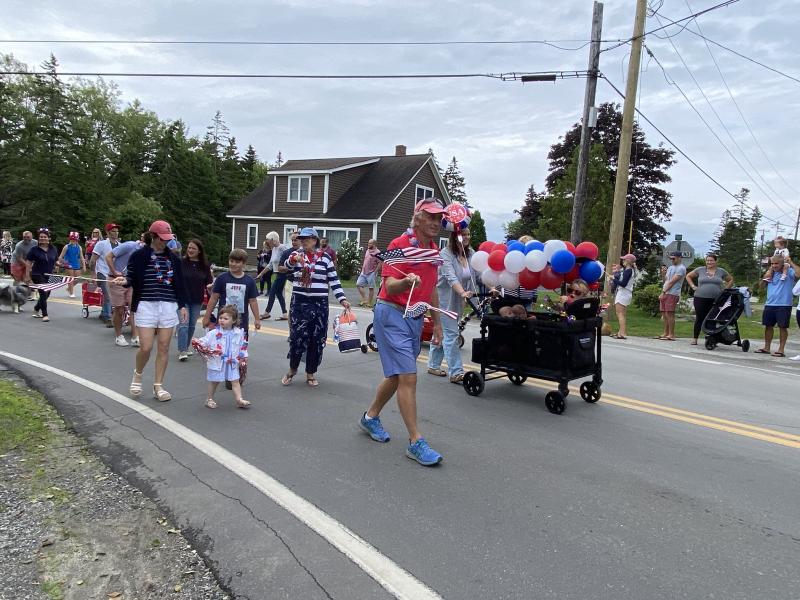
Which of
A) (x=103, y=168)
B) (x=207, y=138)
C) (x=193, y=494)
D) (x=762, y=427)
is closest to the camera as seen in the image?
(x=193, y=494)

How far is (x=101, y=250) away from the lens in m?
12.0

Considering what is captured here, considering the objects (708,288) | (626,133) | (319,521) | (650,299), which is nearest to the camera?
(319,521)

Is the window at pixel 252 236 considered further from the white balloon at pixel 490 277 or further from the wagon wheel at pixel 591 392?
the wagon wheel at pixel 591 392

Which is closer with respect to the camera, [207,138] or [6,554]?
[6,554]

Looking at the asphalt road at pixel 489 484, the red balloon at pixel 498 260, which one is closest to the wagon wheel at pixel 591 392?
the asphalt road at pixel 489 484

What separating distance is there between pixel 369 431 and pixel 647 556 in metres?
2.57

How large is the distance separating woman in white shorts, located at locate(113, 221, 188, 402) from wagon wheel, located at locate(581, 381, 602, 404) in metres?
4.59

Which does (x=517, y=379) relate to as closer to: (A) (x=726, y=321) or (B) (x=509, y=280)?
(B) (x=509, y=280)

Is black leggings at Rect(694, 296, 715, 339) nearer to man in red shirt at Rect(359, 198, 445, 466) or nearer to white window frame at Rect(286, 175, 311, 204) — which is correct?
man in red shirt at Rect(359, 198, 445, 466)

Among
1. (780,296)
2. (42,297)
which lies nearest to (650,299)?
(780,296)

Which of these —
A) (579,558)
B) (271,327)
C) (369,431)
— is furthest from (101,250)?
(579,558)

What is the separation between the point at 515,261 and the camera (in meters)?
6.59

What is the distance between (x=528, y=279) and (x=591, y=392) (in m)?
1.45

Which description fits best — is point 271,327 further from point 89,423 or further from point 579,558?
point 579,558
